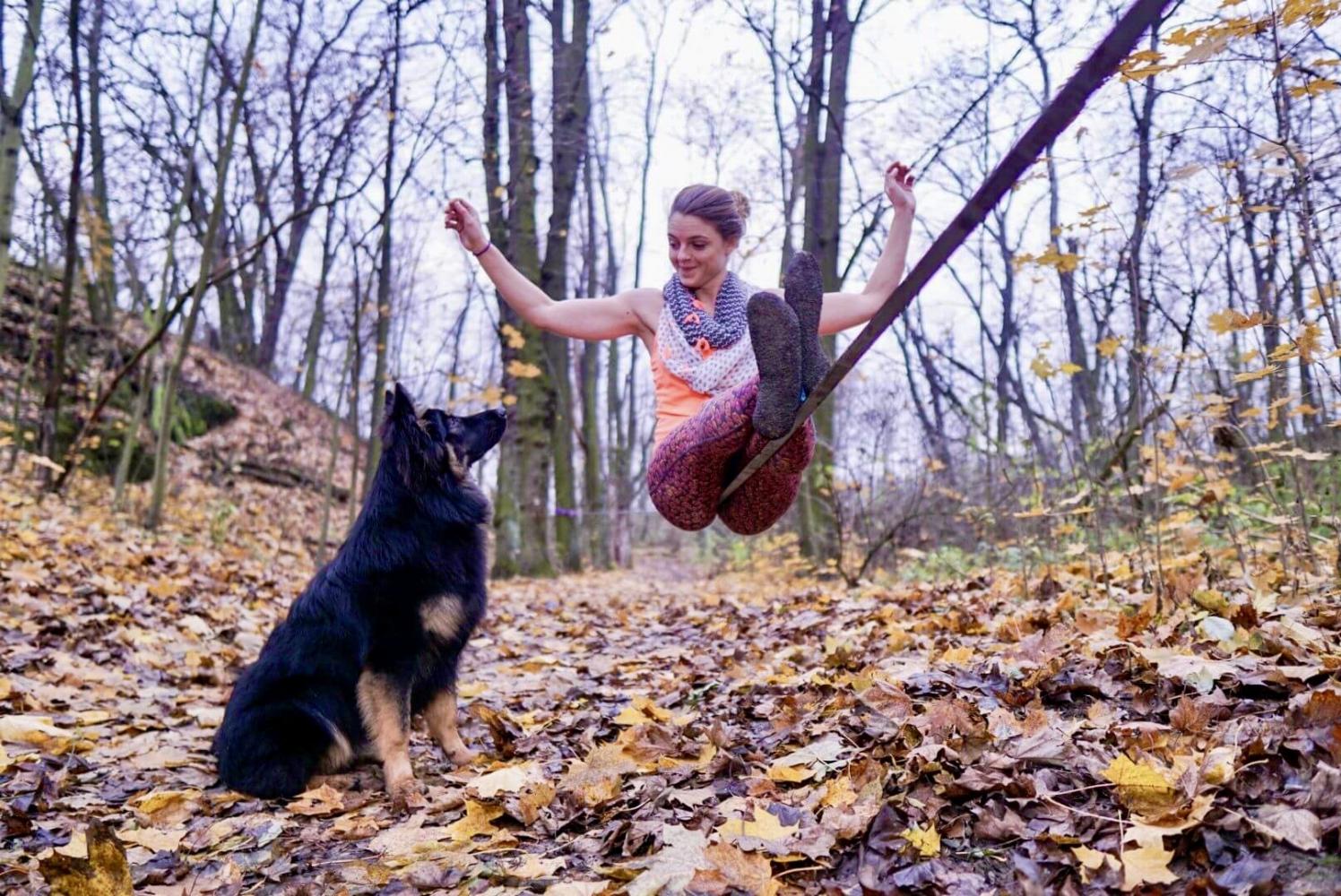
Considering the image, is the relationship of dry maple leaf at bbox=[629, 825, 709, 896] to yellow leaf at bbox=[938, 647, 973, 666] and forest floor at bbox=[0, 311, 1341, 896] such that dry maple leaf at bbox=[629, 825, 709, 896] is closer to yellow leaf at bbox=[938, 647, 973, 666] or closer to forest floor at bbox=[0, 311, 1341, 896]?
forest floor at bbox=[0, 311, 1341, 896]

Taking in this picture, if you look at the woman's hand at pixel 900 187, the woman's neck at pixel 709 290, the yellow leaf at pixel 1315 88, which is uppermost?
the woman's hand at pixel 900 187

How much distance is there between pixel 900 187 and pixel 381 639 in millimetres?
2804

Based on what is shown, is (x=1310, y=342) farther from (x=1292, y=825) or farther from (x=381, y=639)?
(x=381, y=639)

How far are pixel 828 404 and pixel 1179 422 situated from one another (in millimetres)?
6334

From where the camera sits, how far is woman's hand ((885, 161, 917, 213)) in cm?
364

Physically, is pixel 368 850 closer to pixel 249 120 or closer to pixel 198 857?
pixel 198 857

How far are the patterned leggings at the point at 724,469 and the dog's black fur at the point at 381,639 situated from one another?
94 cm

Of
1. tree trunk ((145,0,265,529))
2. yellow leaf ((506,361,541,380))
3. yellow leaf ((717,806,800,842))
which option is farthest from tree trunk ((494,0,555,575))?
yellow leaf ((717,806,800,842))

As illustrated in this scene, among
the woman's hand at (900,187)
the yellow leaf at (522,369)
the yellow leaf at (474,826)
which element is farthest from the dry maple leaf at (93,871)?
the yellow leaf at (522,369)

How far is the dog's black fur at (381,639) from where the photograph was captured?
11.5 ft

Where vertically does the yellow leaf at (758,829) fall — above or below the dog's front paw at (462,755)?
above

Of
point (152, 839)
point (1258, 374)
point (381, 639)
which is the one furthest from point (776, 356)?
point (152, 839)

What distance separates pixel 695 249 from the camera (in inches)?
144

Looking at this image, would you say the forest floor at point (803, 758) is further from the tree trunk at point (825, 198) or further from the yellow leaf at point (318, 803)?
the tree trunk at point (825, 198)
